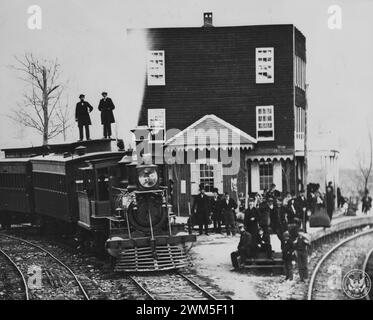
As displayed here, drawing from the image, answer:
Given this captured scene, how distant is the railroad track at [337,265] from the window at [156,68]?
3.12 metres

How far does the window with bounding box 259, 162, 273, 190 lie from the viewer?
30.6 ft

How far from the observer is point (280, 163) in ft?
31.0

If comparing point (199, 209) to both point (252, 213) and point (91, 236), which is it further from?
point (91, 236)

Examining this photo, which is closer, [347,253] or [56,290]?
[56,290]

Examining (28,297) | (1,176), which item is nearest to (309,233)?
(28,297)

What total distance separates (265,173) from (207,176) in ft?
2.49

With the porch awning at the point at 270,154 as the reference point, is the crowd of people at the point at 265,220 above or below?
below

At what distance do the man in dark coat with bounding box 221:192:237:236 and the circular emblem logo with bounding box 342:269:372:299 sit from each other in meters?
1.60

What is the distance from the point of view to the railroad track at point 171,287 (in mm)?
8172

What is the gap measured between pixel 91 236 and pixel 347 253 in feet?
11.1

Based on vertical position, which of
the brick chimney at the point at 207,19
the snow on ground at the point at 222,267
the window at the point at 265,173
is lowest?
the snow on ground at the point at 222,267

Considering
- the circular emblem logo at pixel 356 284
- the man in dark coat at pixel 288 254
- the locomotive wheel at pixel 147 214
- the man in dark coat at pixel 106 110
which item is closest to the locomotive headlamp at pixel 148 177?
the locomotive wheel at pixel 147 214

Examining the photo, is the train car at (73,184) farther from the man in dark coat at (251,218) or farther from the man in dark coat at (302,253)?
the man in dark coat at (302,253)

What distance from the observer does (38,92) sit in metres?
9.32
